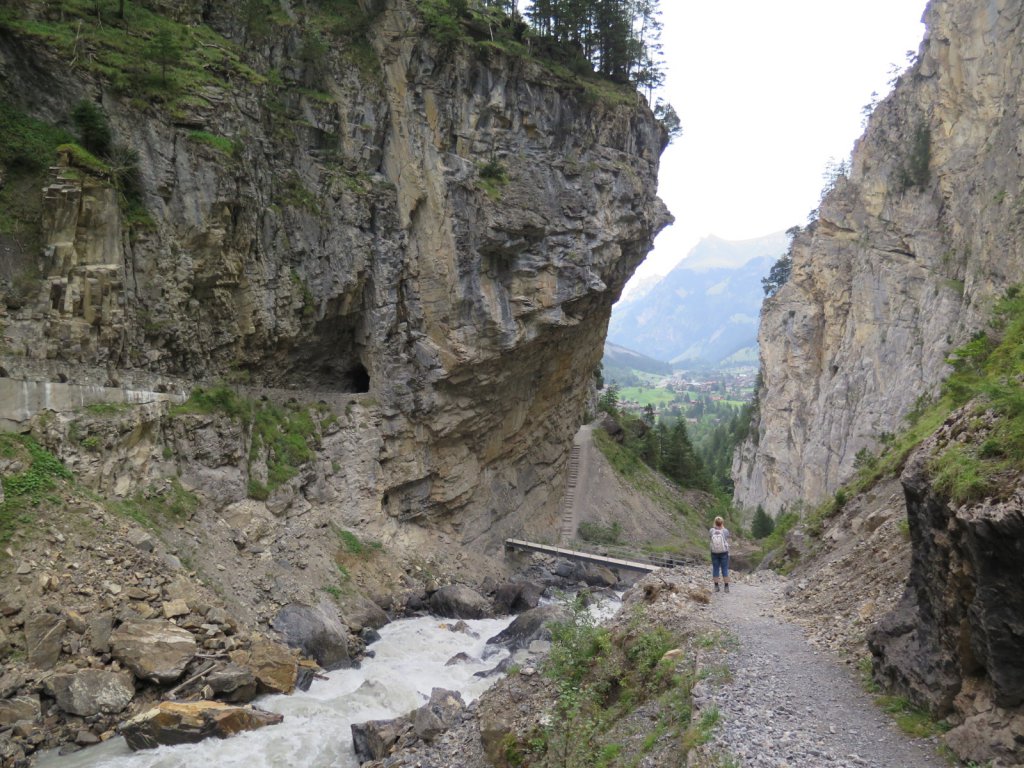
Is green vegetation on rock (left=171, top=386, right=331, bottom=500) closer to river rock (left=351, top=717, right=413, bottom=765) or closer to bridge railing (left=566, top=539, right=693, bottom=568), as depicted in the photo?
river rock (left=351, top=717, right=413, bottom=765)

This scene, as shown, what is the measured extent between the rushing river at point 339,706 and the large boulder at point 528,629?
0.62m

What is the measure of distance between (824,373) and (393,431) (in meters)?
36.0

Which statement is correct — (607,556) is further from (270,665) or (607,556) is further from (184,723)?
(184,723)

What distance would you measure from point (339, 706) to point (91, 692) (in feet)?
16.8

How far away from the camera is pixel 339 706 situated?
622 inches

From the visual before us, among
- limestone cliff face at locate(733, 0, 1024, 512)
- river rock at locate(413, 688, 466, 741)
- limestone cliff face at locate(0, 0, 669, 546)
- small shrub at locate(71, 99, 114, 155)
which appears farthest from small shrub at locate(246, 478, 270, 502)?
limestone cliff face at locate(733, 0, 1024, 512)

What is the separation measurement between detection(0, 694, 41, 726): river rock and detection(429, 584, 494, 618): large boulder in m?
13.9

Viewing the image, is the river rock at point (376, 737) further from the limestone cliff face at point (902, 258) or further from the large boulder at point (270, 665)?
the limestone cliff face at point (902, 258)

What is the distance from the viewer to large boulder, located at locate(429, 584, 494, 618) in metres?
25.0

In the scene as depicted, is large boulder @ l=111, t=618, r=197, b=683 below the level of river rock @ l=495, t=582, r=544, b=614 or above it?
above

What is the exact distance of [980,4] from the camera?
3569cm

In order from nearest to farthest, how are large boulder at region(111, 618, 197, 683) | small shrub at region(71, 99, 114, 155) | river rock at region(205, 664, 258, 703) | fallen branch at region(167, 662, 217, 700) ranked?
1. fallen branch at region(167, 662, 217, 700)
2. large boulder at region(111, 618, 197, 683)
3. river rock at region(205, 664, 258, 703)
4. small shrub at region(71, 99, 114, 155)

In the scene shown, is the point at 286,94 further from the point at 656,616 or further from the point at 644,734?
the point at 644,734

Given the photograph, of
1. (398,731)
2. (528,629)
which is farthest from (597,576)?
(398,731)
